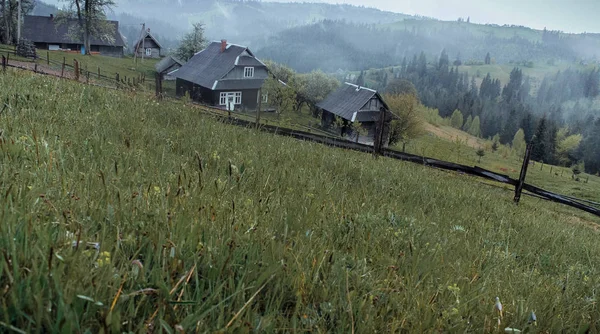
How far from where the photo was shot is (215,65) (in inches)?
2415

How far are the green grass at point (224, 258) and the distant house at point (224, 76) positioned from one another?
5571 centimetres

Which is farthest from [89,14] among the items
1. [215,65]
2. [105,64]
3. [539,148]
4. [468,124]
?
[468,124]

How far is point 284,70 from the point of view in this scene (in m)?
78.3

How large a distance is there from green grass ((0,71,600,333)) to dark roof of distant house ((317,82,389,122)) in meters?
58.3

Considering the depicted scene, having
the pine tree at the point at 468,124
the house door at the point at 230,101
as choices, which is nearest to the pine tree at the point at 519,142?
the pine tree at the point at 468,124

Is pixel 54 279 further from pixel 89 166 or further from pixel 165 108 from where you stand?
pixel 165 108

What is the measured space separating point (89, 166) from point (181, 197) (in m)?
1.13

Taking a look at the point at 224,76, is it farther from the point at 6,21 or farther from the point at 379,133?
the point at 379,133

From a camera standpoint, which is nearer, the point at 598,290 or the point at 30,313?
the point at 30,313

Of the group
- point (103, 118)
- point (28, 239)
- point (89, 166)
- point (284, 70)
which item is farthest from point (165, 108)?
point (284, 70)

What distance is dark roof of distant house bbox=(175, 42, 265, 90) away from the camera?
59.6 meters

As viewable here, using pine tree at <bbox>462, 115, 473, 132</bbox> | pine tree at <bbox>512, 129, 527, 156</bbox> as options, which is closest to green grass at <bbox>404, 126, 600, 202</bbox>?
pine tree at <bbox>512, 129, 527, 156</bbox>

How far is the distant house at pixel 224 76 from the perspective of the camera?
59.4 metres

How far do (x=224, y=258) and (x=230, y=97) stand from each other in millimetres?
60551
